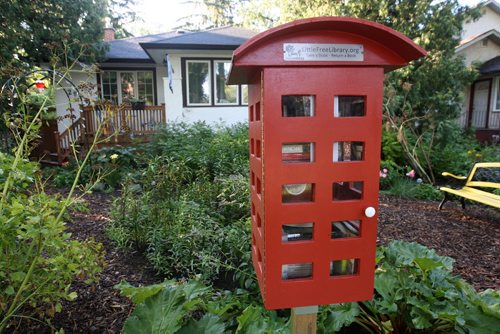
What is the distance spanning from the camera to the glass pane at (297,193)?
50.0 inches

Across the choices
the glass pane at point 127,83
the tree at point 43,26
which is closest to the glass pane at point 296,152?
the tree at point 43,26

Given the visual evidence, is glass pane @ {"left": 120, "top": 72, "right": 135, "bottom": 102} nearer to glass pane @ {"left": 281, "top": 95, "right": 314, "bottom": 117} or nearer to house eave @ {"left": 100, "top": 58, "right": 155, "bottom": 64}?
house eave @ {"left": 100, "top": 58, "right": 155, "bottom": 64}

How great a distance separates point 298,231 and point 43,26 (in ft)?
37.1

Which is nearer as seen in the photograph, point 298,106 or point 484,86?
point 298,106

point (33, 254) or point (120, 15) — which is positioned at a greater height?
point (120, 15)

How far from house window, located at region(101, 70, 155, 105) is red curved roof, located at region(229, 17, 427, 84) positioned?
12.3 meters

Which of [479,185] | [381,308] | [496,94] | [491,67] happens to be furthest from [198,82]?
[496,94]

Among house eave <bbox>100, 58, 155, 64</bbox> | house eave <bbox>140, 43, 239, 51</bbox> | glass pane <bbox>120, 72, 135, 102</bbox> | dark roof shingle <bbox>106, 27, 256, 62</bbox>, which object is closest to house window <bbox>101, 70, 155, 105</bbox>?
glass pane <bbox>120, 72, 135, 102</bbox>

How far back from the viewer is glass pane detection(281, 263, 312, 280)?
1.32 m

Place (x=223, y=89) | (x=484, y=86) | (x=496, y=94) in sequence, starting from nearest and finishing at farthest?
(x=223, y=89) → (x=496, y=94) → (x=484, y=86)

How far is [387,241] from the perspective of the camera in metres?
3.70

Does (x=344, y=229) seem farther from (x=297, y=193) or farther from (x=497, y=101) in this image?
(x=497, y=101)

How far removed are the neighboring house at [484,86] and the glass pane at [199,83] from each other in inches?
411

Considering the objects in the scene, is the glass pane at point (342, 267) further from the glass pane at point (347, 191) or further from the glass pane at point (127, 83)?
the glass pane at point (127, 83)
